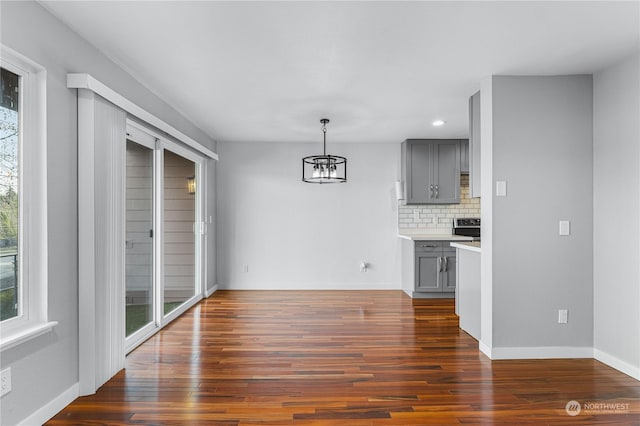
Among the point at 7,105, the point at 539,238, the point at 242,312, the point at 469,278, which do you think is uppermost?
the point at 7,105

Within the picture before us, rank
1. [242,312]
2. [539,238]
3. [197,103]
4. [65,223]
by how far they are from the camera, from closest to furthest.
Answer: [65,223] < [539,238] < [197,103] < [242,312]

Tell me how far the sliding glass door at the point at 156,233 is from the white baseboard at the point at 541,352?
3250mm

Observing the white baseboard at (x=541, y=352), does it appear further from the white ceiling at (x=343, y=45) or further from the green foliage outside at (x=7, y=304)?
the green foliage outside at (x=7, y=304)

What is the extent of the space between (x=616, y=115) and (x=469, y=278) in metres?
1.89

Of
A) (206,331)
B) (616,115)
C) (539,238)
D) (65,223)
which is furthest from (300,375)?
(616,115)

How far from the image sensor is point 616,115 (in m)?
A: 3.24

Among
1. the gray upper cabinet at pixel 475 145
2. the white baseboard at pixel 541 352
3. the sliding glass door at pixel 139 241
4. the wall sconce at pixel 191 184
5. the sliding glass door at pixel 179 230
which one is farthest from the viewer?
the wall sconce at pixel 191 184

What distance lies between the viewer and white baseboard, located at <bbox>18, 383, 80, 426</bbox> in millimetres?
2270

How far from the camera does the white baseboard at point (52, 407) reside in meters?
2.27

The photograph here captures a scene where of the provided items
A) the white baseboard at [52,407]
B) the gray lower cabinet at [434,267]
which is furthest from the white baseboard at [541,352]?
the white baseboard at [52,407]

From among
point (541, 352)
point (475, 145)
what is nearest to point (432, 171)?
point (475, 145)

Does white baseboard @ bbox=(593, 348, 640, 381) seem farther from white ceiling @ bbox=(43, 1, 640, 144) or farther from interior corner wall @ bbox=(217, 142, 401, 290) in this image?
interior corner wall @ bbox=(217, 142, 401, 290)

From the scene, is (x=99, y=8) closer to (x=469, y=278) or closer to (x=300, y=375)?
(x=300, y=375)

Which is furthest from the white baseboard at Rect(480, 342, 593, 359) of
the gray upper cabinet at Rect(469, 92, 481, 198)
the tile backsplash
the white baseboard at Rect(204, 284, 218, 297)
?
the white baseboard at Rect(204, 284, 218, 297)
